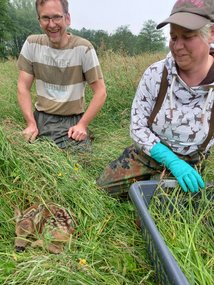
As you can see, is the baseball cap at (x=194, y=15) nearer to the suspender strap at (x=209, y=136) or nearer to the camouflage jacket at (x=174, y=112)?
the camouflage jacket at (x=174, y=112)

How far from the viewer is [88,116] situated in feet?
9.05

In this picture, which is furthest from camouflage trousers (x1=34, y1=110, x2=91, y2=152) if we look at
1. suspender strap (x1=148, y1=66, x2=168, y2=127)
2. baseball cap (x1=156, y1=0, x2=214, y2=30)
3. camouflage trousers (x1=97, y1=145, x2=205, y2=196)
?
baseball cap (x1=156, y1=0, x2=214, y2=30)

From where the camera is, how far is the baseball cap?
1484 millimetres

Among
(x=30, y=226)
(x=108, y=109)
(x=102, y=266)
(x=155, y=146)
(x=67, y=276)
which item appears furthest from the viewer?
(x=108, y=109)

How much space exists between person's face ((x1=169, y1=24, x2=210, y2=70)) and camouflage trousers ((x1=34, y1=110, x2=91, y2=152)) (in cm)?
122

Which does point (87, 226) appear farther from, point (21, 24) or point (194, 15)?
point (21, 24)

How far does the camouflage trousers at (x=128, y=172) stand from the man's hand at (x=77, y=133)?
2.02ft

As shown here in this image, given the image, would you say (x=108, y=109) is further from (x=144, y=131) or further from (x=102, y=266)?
(x=102, y=266)

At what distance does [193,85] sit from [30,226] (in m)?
1.06

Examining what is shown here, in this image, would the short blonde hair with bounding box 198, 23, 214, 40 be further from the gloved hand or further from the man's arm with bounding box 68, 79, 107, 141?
the man's arm with bounding box 68, 79, 107, 141

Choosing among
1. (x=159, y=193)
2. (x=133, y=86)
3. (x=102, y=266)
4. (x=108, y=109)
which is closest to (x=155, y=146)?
(x=159, y=193)

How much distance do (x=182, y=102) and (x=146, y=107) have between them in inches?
8.3

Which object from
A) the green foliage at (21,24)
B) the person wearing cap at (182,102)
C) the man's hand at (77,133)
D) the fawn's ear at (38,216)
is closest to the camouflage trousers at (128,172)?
the person wearing cap at (182,102)

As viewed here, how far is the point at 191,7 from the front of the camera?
1535 millimetres
